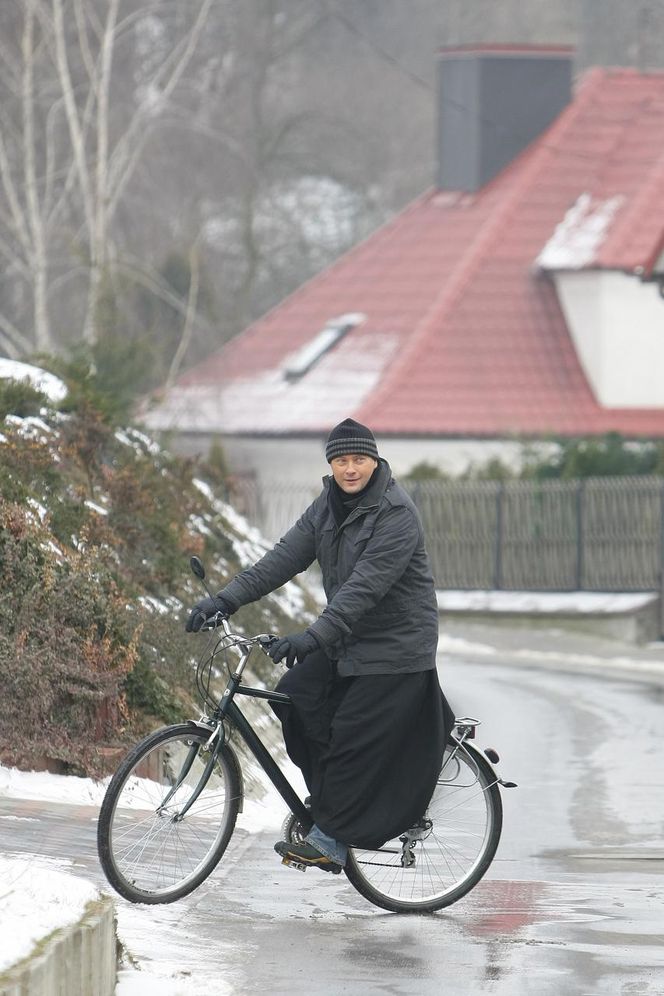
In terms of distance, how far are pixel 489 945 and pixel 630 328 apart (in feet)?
107

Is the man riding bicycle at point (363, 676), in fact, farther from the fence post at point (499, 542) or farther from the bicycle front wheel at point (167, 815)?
the fence post at point (499, 542)

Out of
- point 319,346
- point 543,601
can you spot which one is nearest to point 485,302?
point 319,346

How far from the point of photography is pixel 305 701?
25.2 feet

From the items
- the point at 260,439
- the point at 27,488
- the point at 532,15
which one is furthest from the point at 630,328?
the point at 27,488

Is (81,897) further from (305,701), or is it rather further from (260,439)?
(260,439)

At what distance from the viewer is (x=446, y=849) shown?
7891 millimetres

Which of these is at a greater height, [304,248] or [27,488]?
[27,488]

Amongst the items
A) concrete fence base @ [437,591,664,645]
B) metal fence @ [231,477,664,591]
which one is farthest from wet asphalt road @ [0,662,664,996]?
metal fence @ [231,477,664,591]

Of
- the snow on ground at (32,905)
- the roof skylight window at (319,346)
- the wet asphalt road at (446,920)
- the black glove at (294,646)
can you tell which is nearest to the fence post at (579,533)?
the roof skylight window at (319,346)

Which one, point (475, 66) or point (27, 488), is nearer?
point (27, 488)

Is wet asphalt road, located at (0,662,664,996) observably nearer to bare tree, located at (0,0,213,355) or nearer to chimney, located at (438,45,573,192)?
bare tree, located at (0,0,213,355)

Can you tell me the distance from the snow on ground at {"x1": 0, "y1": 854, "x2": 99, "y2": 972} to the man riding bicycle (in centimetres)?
137

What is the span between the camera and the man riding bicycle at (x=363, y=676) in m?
7.63

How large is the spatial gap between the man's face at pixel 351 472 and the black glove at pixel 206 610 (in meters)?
0.58
